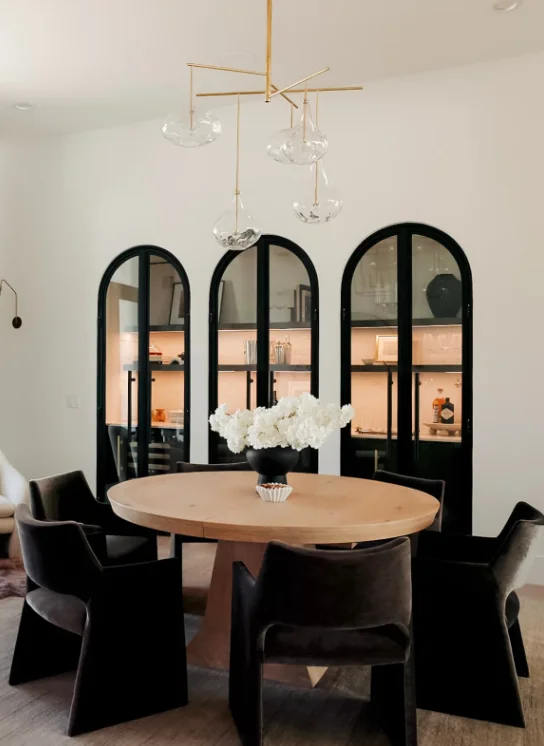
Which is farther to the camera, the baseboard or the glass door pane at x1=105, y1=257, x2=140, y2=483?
the glass door pane at x1=105, y1=257, x2=140, y2=483

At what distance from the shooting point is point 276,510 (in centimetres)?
243

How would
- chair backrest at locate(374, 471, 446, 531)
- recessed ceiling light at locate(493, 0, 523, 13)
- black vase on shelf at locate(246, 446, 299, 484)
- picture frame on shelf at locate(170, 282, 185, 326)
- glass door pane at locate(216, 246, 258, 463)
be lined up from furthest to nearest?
picture frame on shelf at locate(170, 282, 185, 326)
glass door pane at locate(216, 246, 258, 463)
recessed ceiling light at locate(493, 0, 523, 13)
chair backrest at locate(374, 471, 446, 531)
black vase on shelf at locate(246, 446, 299, 484)

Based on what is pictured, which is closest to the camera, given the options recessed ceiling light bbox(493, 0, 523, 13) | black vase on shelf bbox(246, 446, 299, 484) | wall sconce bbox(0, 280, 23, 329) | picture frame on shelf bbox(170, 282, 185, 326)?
black vase on shelf bbox(246, 446, 299, 484)

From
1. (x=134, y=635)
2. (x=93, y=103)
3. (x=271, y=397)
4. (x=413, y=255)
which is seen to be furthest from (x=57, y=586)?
(x=93, y=103)

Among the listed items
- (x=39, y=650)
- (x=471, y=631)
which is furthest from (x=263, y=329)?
(x=471, y=631)

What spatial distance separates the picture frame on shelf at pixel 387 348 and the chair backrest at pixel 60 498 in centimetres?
213

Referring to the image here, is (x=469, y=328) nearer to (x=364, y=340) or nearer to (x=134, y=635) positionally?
(x=364, y=340)

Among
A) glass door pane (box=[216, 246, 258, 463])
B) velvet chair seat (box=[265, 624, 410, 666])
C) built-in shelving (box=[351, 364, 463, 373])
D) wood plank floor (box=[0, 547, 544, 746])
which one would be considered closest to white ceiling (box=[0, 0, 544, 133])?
glass door pane (box=[216, 246, 258, 463])

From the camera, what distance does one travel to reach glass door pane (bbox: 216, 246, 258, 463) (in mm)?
4828

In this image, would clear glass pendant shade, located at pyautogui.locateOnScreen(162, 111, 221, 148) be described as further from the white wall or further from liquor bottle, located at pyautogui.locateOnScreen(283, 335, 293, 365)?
liquor bottle, located at pyautogui.locateOnScreen(283, 335, 293, 365)

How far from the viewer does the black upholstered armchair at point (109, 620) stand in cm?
223

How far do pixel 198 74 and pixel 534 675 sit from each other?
3788 millimetres

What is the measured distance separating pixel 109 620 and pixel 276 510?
26.7 inches

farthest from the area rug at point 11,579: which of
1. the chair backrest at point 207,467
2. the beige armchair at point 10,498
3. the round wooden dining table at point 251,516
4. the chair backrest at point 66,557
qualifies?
the chair backrest at point 66,557
